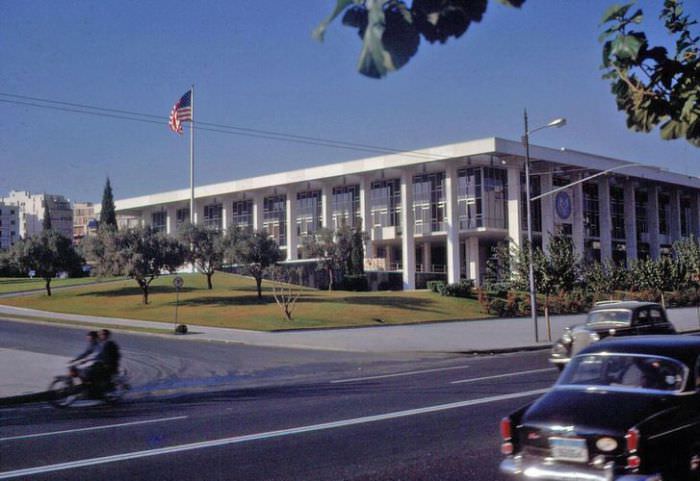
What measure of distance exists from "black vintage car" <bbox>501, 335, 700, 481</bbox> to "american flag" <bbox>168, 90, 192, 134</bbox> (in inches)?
1838

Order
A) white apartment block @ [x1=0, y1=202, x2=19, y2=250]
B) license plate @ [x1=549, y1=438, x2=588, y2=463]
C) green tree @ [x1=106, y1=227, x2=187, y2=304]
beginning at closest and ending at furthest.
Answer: license plate @ [x1=549, y1=438, x2=588, y2=463]
green tree @ [x1=106, y1=227, x2=187, y2=304]
white apartment block @ [x1=0, y1=202, x2=19, y2=250]

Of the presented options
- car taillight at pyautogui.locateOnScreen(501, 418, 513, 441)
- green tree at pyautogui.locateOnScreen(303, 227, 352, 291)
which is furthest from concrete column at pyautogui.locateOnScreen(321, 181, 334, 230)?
car taillight at pyautogui.locateOnScreen(501, 418, 513, 441)

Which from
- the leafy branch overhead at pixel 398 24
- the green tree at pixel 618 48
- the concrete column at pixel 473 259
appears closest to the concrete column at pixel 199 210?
the concrete column at pixel 473 259

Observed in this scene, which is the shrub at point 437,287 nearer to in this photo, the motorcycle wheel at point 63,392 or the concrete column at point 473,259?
the concrete column at point 473,259

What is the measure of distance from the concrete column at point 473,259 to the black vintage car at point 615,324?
4723 centimetres

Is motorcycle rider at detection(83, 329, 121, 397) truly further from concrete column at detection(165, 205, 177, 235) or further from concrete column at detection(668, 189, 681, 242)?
concrete column at detection(668, 189, 681, 242)

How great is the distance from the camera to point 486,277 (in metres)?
64.4

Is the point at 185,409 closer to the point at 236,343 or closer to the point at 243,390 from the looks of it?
the point at 243,390

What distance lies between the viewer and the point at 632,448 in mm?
5895

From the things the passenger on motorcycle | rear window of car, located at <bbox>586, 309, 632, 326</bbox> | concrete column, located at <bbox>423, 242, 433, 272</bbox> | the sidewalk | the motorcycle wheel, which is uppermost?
concrete column, located at <bbox>423, 242, 433, 272</bbox>

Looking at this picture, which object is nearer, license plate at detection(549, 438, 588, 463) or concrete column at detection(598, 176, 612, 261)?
license plate at detection(549, 438, 588, 463)

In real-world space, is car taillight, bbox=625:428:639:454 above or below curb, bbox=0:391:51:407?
above

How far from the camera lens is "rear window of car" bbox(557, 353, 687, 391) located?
679 cm

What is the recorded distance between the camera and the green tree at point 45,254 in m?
55.8
